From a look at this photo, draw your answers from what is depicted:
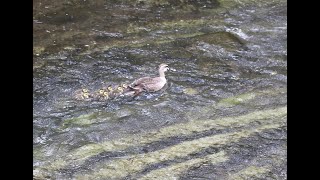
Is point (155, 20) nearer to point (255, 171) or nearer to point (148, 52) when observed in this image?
point (148, 52)

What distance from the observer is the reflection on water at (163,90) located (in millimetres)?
4219

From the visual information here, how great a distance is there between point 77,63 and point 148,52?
82 centimetres

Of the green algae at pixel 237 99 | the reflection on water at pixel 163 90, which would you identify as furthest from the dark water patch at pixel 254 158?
the green algae at pixel 237 99

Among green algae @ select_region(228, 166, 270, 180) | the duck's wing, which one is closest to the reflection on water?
green algae @ select_region(228, 166, 270, 180)

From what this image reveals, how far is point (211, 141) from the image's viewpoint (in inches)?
A: 177

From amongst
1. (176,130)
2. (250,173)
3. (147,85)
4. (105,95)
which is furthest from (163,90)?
(250,173)

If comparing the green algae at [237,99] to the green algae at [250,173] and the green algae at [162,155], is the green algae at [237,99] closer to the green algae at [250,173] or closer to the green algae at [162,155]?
the green algae at [162,155]

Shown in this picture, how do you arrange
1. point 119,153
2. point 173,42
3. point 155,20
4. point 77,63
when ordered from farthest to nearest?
point 155,20, point 173,42, point 77,63, point 119,153

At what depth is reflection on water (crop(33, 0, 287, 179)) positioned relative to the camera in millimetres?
4219

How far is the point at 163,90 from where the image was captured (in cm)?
543

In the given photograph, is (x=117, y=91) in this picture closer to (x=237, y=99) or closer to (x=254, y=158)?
(x=237, y=99)

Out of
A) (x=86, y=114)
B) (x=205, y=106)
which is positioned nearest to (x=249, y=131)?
(x=205, y=106)

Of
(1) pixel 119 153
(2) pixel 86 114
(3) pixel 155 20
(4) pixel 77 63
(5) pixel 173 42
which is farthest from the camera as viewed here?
(3) pixel 155 20

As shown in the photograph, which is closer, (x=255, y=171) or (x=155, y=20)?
(x=255, y=171)
